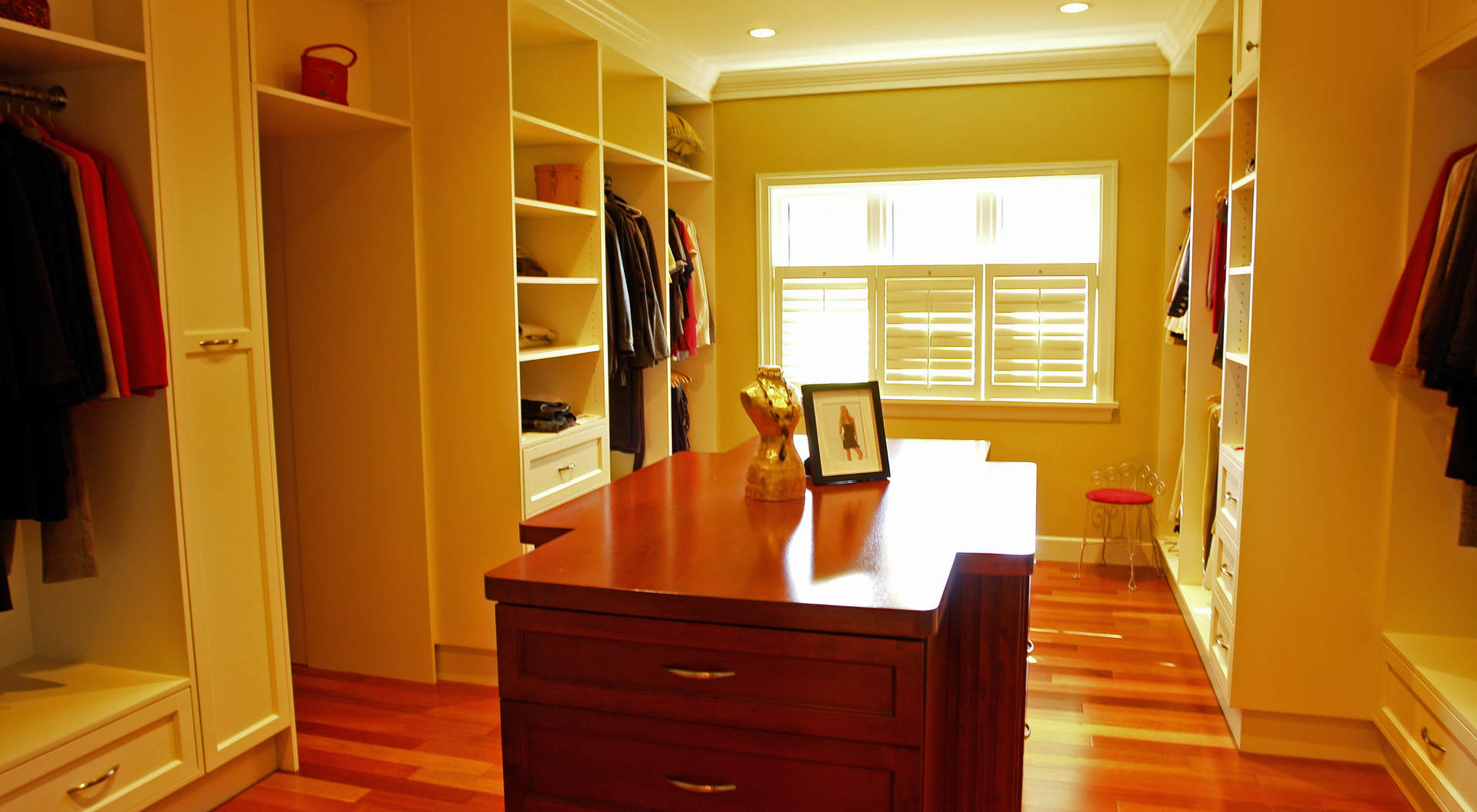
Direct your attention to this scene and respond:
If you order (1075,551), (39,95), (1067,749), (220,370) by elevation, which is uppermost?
(39,95)

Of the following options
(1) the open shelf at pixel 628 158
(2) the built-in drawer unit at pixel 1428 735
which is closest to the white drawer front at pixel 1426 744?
(2) the built-in drawer unit at pixel 1428 735

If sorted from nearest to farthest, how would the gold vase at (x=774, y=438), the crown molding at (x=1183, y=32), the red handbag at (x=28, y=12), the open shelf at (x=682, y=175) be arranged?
the gold vase at (x=774, y=438) < the red handbag at (x=28, y=12) < the crown molding at (x=1183, y=32) < the open shelf at (x=682, y=175)

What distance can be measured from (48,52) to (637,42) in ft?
7.83

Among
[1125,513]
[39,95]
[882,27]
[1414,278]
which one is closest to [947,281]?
[882,27]

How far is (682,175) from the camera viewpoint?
16.3 feet

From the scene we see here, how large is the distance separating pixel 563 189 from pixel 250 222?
1419mm

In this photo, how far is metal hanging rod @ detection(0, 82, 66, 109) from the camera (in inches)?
87.7

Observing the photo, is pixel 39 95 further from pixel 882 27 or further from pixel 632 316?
pixel 882 27

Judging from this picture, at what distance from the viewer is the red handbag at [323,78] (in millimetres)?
2980

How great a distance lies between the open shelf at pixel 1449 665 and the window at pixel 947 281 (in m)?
2.30

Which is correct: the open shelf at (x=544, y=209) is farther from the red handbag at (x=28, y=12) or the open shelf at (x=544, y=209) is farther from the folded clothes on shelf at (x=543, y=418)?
the red handbag at (x=28, y=12)

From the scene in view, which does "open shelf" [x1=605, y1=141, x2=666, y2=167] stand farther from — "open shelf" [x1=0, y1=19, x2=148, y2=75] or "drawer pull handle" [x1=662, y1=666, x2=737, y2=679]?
"drawer pull handle" [x1=662, y1=666, x2=737, y2=679]

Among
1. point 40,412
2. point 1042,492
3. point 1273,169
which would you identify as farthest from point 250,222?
point 1042,492

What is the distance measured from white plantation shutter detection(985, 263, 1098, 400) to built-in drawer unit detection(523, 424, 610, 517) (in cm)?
211
